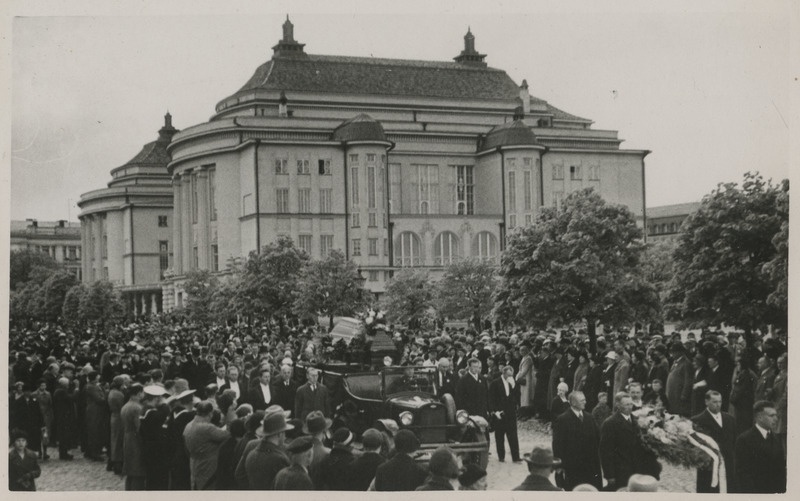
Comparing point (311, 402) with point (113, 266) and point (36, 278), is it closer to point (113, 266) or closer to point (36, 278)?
point (36, 278)

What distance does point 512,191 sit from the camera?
89938 millimetres

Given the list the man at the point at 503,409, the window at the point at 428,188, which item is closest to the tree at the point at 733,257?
the man at the point at 503,409

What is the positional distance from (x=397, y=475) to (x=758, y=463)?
188 inches

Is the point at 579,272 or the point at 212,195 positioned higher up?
the point at 212,195

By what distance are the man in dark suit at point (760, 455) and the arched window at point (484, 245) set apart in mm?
74934

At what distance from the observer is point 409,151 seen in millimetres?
91625

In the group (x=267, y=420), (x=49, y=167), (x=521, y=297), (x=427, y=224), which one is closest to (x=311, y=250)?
(x=427, y=224)

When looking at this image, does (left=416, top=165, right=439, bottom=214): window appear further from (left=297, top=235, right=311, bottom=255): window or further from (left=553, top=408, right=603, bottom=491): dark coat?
(left=553, top=408, right=603, bottom=491): dark coat

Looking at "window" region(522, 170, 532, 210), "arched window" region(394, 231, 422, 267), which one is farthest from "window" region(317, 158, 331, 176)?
"window" region(522, 170, 532, 210)

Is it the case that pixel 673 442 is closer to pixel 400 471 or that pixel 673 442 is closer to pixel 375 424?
pixel 400 471

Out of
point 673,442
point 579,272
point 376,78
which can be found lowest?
point 673,442

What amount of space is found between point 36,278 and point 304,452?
9160 centimetres

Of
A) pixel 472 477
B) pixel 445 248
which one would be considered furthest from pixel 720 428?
pixel 445 248

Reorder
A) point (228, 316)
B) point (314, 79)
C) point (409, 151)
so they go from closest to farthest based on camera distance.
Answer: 1. point (228, 316)
2. point (409, 151)
3. point (314, 79)
